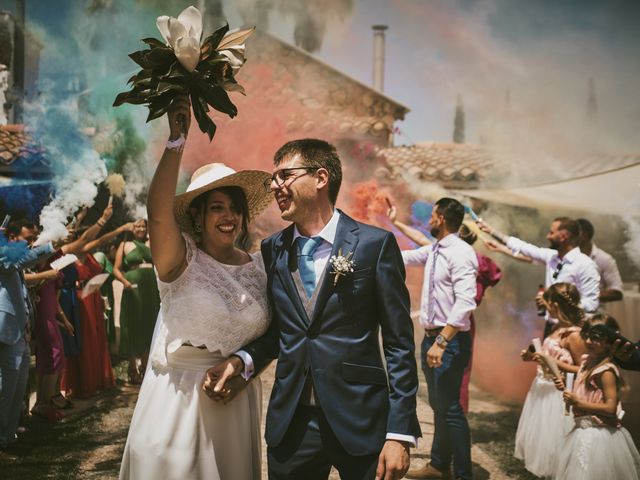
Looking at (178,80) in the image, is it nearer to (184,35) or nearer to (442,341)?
(184,35)

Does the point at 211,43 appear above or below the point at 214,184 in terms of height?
above

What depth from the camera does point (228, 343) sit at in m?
2.74

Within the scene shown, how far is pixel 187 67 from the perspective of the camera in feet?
7.79

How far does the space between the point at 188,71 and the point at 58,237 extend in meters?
3.74

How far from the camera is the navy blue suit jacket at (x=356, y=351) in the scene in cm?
253

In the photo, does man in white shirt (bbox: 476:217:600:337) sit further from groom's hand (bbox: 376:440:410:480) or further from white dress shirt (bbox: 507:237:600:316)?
groom's hand (bbox: 376:440:410:480)

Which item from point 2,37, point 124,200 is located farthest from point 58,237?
point 2,37

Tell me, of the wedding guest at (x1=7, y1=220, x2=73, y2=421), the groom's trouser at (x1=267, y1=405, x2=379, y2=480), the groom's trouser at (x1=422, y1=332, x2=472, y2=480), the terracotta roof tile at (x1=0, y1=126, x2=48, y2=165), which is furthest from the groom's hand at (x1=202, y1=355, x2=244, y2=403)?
the terracotta roof tile at (x1=0, y1=126, x2=48, y2=165)

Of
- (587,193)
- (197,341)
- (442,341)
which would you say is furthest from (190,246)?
(587,193)

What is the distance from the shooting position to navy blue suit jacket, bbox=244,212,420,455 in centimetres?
253

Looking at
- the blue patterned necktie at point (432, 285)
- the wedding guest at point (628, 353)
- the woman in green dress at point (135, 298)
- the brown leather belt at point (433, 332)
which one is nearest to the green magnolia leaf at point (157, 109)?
the wedding guest at point (628, 353)

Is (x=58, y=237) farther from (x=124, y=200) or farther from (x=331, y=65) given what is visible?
(x=331, y=65)

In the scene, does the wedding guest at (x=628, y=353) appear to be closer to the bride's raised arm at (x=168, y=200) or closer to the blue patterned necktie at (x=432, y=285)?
the blue patterned necktie at (x=432, y=285)

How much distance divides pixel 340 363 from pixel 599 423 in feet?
7.63
